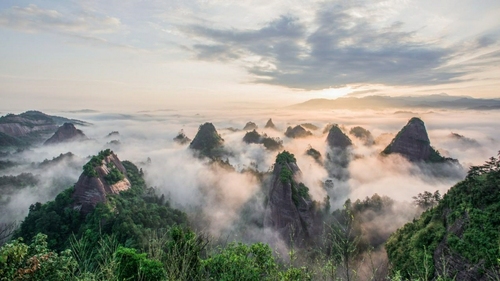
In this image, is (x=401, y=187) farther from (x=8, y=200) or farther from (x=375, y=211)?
(x=8, y=200)

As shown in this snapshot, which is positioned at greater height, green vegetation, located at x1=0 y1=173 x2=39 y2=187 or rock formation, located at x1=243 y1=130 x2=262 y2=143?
rock formation, located at x1=243 y1=130 x2=262 y2=143

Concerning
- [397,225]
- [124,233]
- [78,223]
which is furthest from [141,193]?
[397,225]

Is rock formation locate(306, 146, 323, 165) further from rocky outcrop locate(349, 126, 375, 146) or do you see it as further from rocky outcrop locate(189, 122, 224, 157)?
rocky outcrop locate(349, 126, 375, 146)

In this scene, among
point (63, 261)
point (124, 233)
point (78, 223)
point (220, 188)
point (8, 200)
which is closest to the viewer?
point (63, 261)

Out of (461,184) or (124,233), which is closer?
(461,184)

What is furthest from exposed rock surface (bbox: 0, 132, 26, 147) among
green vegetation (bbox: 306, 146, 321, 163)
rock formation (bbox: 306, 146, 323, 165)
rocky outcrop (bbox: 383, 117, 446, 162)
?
rocky outcrop (bbox: 383, 117, 446, 162)

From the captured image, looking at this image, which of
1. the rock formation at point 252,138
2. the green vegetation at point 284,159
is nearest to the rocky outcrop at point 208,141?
the rock formation at point 252,138

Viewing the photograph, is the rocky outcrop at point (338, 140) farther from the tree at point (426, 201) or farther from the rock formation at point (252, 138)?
the tree at point (426, 201)
